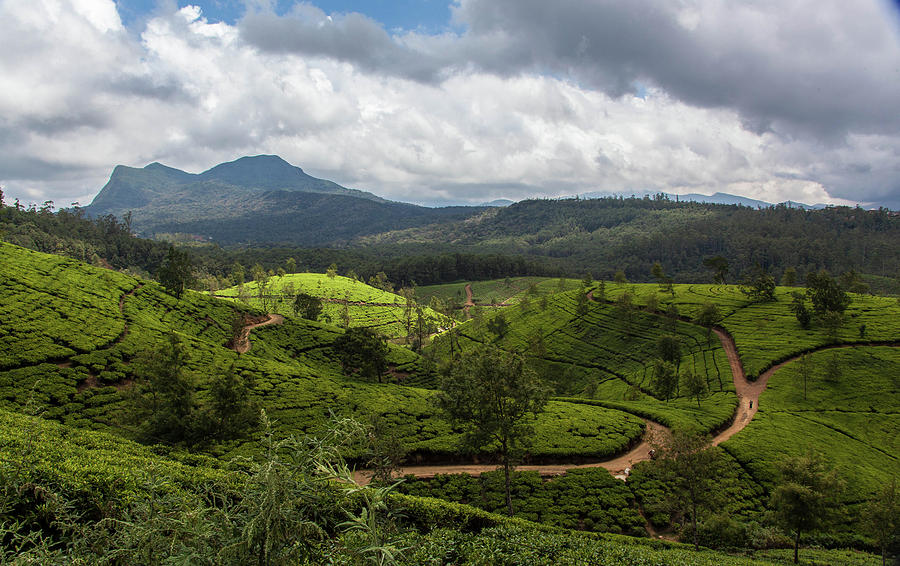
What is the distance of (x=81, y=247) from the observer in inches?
5876

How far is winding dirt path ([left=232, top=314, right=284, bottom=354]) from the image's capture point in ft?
196

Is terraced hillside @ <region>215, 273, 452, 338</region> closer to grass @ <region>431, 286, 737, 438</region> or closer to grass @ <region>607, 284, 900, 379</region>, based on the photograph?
grass @ <region>431, 286, 737, 438</region>

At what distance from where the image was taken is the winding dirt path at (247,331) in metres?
59.8

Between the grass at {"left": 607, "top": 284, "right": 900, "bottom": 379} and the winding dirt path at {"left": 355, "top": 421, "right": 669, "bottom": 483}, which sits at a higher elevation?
the grass at {"left": 607, "top": 284, "right": 900, "bottom": 379}

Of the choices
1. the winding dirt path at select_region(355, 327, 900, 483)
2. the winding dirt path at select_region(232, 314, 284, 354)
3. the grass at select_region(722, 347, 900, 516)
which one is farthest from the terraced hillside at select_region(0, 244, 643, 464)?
the grass at select_region(722, 347, 900, 516)

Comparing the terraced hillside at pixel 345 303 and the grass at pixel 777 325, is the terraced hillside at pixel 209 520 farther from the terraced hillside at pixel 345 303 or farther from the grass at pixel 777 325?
the terraced hillside at pixel 345 303

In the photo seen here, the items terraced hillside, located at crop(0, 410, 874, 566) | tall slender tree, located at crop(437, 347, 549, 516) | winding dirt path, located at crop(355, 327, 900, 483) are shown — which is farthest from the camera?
winding dirt path, located at crop(355, 327, 900, 483)

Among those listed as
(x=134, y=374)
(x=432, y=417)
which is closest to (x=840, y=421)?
(x=432, y=417)

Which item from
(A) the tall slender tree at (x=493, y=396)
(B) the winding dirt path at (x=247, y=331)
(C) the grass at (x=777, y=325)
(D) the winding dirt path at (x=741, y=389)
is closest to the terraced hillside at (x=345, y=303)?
(B) the winding dirt path at (x=247, y=331)

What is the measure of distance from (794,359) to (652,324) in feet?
81.8

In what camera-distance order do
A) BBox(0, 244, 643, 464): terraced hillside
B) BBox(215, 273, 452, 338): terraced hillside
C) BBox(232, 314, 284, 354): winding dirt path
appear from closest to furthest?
BBox(0, 244, 643, 464): terraced hillside → BBox(232, 314, 284, 354): winding dirt path → BBox(215, 273, 452, 338): terraced hillside

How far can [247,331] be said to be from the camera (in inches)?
2616

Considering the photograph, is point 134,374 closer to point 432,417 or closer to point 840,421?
point 432,417

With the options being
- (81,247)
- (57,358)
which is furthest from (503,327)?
(81,247)
